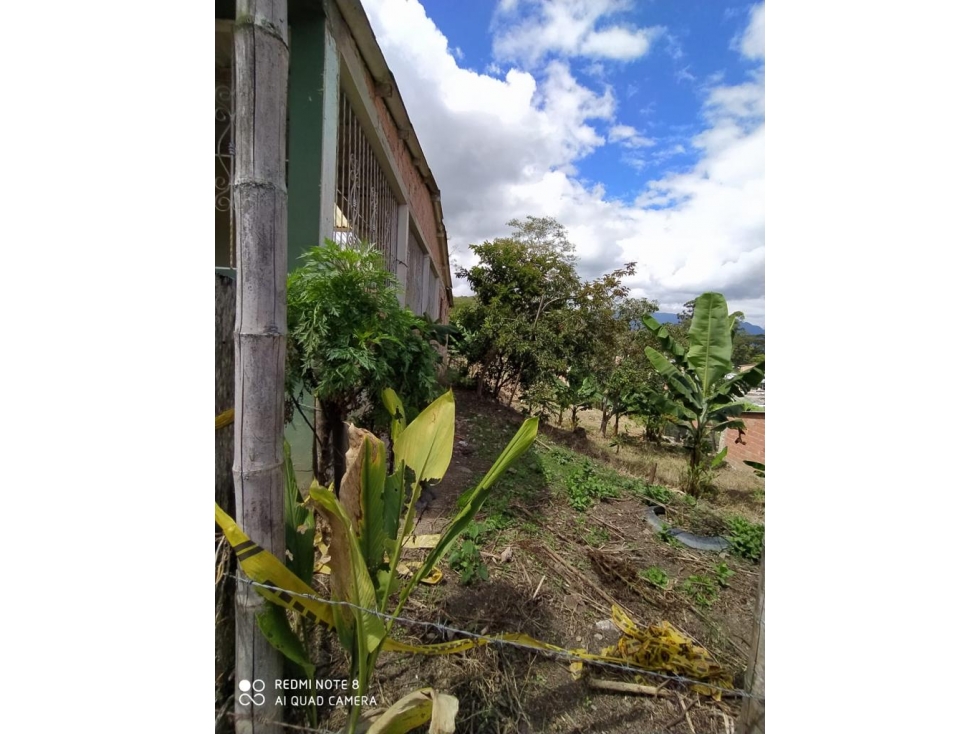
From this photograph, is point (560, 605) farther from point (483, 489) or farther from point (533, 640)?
point (483, 489)

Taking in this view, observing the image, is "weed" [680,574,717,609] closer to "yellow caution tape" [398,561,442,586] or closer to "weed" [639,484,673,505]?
"weed" [639,484,673,505]

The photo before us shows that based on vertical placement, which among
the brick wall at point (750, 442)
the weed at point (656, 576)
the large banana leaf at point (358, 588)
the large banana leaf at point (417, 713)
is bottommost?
the brick wall at point (750, 442)

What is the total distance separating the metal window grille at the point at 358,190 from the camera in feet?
10.3

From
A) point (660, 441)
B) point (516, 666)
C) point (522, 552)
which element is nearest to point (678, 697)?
point (516, 666)

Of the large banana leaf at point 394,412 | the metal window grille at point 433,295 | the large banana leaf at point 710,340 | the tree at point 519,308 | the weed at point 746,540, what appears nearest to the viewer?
the large banana leaf at point 394,412

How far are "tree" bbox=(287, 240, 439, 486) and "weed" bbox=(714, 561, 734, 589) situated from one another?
97.7 inches

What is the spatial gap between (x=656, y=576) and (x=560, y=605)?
2.56 feet

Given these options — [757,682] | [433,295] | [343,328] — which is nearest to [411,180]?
[433,295]

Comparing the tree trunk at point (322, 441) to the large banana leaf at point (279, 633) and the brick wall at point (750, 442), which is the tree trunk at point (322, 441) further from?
the brick wall at point (750, 442)

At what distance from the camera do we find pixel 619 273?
6.84 m

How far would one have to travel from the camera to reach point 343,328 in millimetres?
1795

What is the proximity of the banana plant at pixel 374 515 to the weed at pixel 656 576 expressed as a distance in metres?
1.80

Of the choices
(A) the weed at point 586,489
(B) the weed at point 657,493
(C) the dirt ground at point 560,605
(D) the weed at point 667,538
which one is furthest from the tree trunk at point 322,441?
(B) the weed at point 657,493

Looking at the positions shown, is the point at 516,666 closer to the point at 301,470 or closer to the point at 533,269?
the point at 301,470
